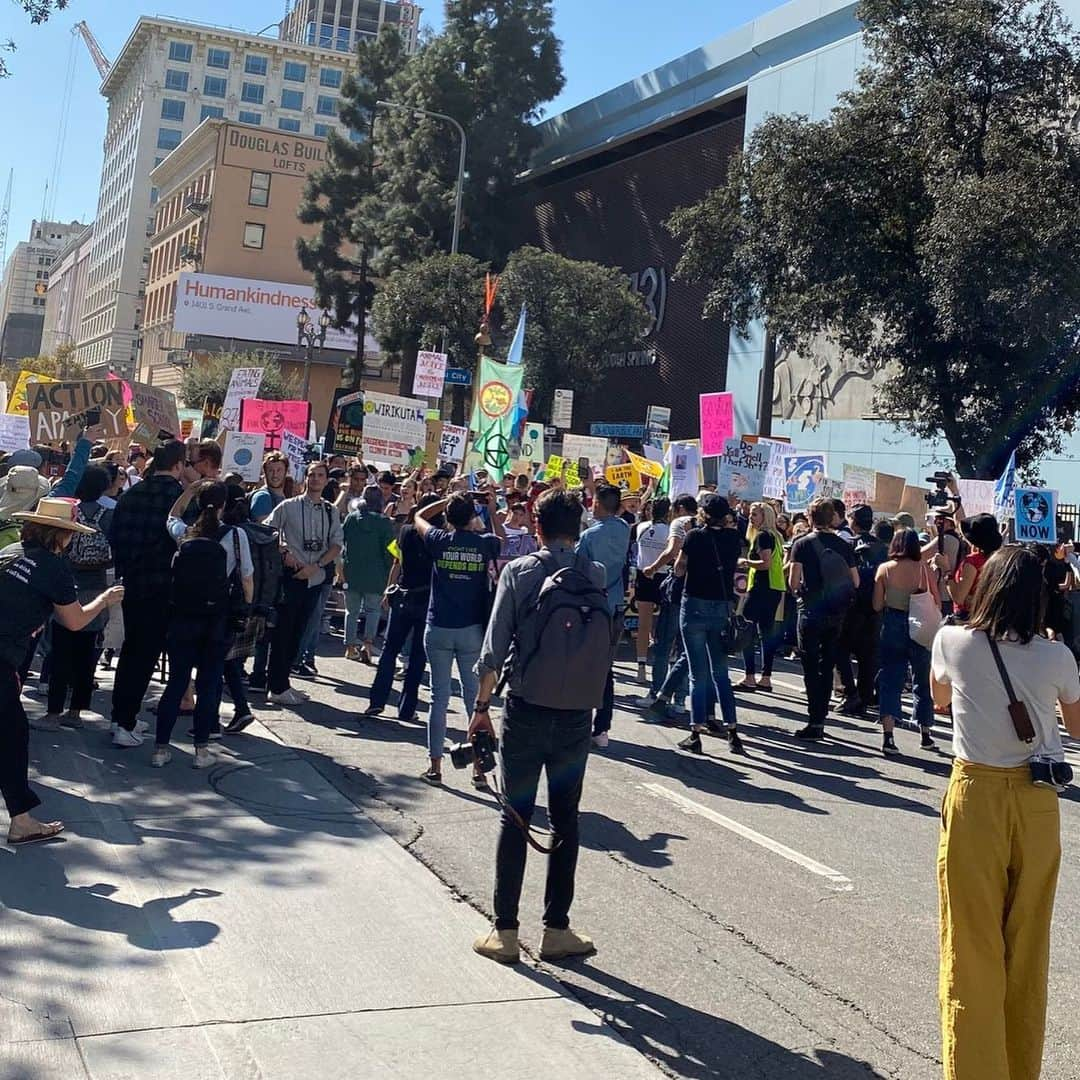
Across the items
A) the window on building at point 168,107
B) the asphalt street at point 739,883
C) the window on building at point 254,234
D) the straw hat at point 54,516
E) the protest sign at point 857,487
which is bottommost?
the asphalt street at point 739,883

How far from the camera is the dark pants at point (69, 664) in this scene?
28.3 ft

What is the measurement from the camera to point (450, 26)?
5000 centimetres

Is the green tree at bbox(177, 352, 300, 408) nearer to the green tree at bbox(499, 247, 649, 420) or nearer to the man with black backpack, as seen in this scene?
the green tree at bbox(499, 247, 649, 420)

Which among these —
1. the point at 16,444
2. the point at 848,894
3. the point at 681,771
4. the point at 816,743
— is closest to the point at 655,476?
the point at 16,444

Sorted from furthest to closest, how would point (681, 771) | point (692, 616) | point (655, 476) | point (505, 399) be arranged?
1. point (655, 476)
2. point (505, 399)
3. point (692, 616)
4. point (681, 771)

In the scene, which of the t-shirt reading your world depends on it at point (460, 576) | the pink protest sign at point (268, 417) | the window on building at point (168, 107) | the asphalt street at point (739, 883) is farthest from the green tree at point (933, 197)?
the window on building at point (168, 107)

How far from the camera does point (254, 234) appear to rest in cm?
7844

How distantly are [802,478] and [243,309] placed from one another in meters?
63.3

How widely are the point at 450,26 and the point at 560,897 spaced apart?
49.6 meters

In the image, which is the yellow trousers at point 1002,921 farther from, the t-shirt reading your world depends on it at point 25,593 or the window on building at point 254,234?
the window on building at point 254,234

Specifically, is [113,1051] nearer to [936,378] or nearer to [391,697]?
[391,697]

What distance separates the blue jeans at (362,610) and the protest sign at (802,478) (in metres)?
7.44

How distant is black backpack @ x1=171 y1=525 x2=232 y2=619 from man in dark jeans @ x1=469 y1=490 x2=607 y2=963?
3169 mm

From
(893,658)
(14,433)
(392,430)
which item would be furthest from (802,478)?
(14,433)
